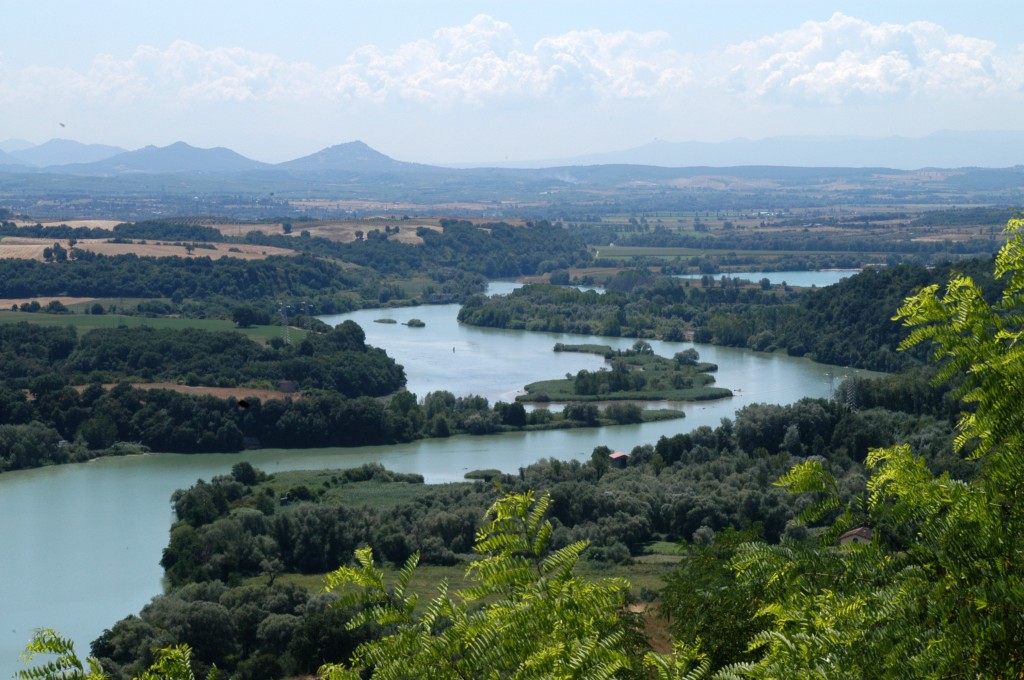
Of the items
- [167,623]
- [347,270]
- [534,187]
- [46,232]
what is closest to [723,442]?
[167,623]

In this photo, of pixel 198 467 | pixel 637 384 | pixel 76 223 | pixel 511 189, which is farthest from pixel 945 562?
pixel 511 189

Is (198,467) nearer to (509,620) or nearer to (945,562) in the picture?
(509,620)

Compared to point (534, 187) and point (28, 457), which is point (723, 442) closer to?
point (28, 457)

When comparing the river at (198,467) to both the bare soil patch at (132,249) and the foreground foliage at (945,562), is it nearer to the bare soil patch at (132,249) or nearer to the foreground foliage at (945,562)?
the bare soil patch at (132,249)

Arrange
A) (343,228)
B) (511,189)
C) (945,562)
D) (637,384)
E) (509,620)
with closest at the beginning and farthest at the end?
(945,562) → (509,620) → (637,384) → (343,228) → (511,189)

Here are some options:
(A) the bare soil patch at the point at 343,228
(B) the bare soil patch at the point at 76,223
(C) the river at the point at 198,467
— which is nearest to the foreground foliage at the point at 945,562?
(C) the river at the point at 198,467

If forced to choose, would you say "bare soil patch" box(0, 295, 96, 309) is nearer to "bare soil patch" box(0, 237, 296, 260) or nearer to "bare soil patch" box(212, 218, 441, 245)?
"bare soil patch" box(0, 237, 296, 260)

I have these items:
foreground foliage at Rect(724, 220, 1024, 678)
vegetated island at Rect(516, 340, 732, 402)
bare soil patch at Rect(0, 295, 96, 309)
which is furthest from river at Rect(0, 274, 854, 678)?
foreground foliage at Rect(724, 220, 1024, 678)
